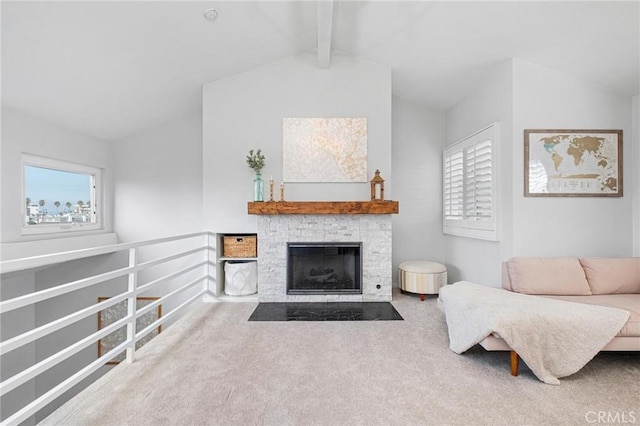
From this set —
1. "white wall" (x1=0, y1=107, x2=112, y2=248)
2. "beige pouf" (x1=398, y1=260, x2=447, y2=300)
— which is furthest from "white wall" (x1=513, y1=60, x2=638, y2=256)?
"white wall" (x1=0, y1=107, x2=112, y2=248)

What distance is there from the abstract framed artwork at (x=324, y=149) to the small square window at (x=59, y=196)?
9.49ft

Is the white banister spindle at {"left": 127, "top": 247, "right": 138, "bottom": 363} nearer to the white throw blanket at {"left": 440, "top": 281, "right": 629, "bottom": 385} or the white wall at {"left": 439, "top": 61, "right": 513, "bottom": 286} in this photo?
the white throw blanket at {"left": 440, "top": 281, "right": 629, "bottom": 385}

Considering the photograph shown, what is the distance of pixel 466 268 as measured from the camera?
13.2 ft

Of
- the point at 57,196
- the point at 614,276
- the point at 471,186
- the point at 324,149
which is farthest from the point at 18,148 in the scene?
the point at 614,276

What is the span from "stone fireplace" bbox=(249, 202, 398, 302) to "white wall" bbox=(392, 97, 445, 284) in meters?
0.84

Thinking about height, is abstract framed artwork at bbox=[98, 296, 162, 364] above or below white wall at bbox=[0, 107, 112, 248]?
below

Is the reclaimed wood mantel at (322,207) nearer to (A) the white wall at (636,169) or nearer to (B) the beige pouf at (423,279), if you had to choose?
(B) the beige pouf at (423,279)

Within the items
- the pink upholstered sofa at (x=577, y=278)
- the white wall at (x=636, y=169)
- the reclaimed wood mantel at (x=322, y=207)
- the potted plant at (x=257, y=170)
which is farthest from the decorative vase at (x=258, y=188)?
the white wall at (x=636, y=169)

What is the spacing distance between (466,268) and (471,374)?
6.83 ft

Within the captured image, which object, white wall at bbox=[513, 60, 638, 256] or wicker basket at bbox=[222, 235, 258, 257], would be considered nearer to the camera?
white wall at bbox=[513, 60, 638, 256]

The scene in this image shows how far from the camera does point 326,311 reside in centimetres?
351

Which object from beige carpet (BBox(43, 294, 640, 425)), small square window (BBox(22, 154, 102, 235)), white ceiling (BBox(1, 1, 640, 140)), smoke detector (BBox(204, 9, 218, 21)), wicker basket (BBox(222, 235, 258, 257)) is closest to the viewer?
beige carpet (BBox(43, 294, 640, 425))

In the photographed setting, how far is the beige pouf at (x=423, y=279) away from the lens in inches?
153

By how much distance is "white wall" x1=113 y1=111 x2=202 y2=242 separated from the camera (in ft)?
15.5
